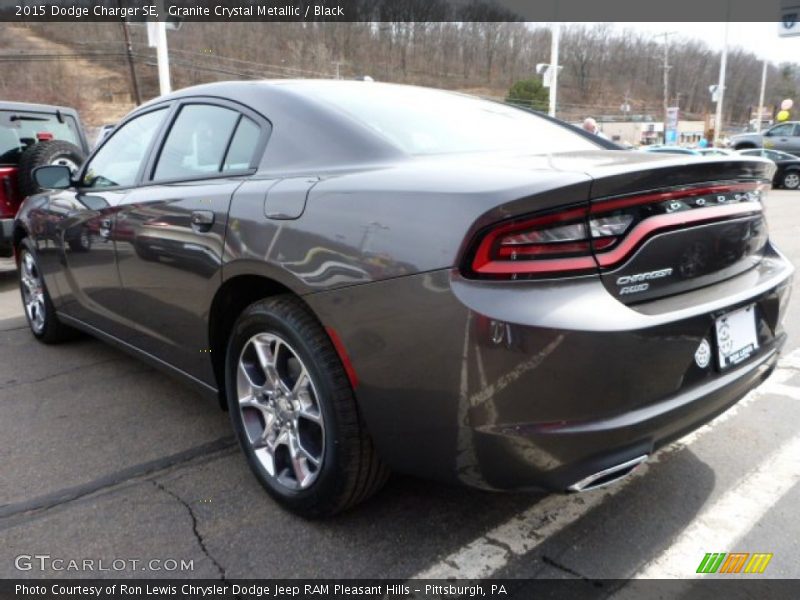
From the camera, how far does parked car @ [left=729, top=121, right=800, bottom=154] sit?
22.1 m

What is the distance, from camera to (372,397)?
1.91 m

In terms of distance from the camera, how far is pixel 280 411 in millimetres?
2348

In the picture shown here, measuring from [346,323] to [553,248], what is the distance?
65cm

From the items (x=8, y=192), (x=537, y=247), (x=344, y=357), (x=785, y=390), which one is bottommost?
(x=785, y=390)

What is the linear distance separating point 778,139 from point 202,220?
25.2m

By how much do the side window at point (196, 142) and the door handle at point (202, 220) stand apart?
24cm

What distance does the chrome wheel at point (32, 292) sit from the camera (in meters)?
4.38

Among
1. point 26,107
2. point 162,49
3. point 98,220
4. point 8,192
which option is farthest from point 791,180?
point 98,220

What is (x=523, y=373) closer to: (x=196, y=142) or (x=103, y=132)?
(x=196, y=142)

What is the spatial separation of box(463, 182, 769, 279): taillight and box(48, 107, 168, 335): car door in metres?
2.14

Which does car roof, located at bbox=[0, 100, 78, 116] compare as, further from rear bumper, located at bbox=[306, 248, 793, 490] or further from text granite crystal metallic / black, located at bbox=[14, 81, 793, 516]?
rear bumper, located at bbox=[306, 248, 793, 490]

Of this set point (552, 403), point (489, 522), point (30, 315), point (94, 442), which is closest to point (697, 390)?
Result: point (552, 403)

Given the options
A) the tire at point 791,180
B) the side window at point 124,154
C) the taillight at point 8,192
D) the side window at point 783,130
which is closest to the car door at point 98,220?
the side window at point 124,154

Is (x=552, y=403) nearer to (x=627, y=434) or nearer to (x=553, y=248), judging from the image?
(x=627, y=434)
